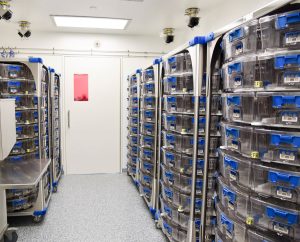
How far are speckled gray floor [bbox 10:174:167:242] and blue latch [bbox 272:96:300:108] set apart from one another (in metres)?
2.06

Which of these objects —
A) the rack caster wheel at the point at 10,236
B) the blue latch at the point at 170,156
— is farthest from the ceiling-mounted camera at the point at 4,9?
the blue latch at the point at 170,156

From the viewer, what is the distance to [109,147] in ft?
17.3

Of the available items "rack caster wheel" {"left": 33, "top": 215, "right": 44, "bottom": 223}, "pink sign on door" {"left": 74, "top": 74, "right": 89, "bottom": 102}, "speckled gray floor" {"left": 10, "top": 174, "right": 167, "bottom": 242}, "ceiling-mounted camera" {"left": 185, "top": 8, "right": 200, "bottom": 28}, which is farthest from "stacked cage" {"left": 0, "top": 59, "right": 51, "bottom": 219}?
"ceiling-mounted camera" {"left": 185, "top": 8, "right": 200, "bottom": 28}

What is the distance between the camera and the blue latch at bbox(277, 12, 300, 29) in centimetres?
117

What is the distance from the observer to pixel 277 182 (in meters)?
1.26

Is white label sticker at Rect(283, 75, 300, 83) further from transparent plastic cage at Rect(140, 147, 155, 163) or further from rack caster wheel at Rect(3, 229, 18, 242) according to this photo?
rack caster wheel at Rect(3, 229, 18, 242)

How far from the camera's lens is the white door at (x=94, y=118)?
5051 millimetres

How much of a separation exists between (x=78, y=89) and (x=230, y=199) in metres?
4.07

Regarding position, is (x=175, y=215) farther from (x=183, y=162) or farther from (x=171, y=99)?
(x=171, y=99)

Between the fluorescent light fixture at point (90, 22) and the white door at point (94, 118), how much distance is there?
0.67 metres

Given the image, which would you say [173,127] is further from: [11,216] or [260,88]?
[11,216]

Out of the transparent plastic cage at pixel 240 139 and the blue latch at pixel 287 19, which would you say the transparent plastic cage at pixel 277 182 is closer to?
the transparent plastic cage at pixel 240 139

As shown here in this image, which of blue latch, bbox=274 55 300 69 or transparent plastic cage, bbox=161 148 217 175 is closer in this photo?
blue latch, bbox=274 55 300 69

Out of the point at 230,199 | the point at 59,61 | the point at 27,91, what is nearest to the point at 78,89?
the point at 59,61
